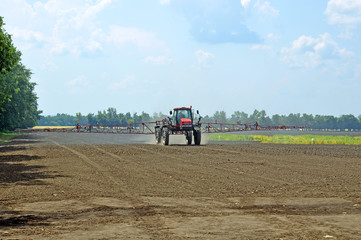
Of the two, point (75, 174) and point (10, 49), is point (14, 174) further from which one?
point (10, 49)

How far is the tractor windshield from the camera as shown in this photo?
43.4m

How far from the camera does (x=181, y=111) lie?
43.8m

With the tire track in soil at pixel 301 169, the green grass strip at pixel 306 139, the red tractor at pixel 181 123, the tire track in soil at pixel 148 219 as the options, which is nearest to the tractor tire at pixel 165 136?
the red tractor at pixel 181 123

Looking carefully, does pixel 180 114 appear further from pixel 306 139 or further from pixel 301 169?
pixel 306 139

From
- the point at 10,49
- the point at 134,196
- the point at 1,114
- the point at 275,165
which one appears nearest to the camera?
the point at 134,196

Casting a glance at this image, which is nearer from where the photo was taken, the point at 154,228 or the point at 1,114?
the point at 154,228

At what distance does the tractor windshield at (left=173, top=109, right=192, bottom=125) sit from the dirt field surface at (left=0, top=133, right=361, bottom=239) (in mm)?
20755

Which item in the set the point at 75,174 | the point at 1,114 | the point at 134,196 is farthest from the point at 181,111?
the point at 1,114

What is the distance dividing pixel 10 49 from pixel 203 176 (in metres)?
21.3

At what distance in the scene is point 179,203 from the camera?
13.2m

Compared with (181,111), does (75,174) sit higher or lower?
lower

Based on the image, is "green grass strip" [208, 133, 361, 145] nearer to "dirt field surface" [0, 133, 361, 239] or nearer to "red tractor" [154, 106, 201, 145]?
"red tractor" [154, 106, 201, 145]

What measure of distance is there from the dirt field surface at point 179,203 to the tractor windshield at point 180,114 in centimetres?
2075

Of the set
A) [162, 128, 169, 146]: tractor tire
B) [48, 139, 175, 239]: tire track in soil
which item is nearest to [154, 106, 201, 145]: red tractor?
[162, 128, 169, 146]: tractor tire
